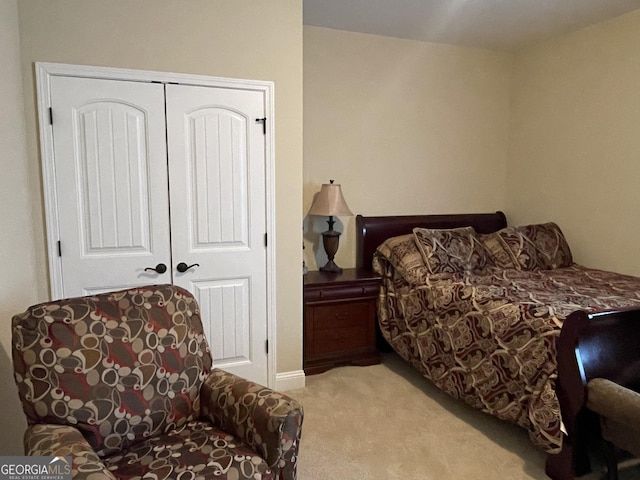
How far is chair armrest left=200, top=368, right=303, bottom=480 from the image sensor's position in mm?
1545

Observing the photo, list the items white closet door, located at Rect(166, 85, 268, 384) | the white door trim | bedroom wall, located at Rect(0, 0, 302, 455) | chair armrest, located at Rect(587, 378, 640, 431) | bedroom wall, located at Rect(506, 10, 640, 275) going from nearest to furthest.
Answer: chair armrest, located at Rect(587, 378, 640, 431) < bedroom wall, located at Rect(0, 0, 302, 455) < the white door trim < white closet door, located at Rect(166, 85, 268, 384) < bedroom wall, located at Rect(506, 10, 640, 275)

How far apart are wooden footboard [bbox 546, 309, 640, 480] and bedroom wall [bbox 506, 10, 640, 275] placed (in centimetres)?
159

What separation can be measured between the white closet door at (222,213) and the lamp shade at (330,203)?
0.68 meters

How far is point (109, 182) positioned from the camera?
2.53 meters

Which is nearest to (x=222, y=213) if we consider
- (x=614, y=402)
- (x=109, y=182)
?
(x=109, y=182)

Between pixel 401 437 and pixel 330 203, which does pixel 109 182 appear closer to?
pixel 330 203

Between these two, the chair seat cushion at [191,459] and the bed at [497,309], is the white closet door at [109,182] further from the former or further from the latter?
the bed at [497,309]

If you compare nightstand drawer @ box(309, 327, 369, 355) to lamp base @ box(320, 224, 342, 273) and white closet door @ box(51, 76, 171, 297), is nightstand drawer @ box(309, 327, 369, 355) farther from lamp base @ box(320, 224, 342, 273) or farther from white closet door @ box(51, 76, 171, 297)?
white closet door @ box(51, 76, 171, 297)

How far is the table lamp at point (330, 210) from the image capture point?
3428mm

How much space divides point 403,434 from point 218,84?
236cm

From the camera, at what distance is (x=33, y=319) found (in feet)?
5.21

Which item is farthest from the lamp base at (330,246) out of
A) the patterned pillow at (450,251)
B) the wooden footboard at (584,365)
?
the wooden footboard at (584,365)

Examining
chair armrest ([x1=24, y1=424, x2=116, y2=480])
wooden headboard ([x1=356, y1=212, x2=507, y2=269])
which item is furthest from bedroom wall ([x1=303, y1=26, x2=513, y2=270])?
chair armrest ([x1=24, y1=424, x2=116, y2=480])

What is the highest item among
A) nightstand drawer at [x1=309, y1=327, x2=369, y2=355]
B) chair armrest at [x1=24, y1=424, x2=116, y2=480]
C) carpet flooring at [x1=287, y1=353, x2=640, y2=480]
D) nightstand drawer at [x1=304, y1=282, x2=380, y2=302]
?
nightstand drawer at [x1=304, y1=282, x2=380, y2=302]
